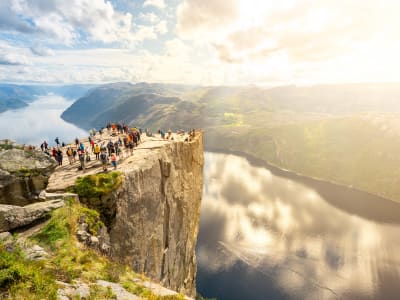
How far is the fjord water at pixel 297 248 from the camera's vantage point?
101 metres

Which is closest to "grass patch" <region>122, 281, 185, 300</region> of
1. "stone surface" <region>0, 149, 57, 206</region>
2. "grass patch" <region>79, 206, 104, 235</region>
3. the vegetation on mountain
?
the vegetation on mountain

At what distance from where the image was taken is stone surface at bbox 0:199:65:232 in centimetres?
1574

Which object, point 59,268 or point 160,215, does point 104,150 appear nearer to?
point 160,215

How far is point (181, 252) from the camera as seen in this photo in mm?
40031

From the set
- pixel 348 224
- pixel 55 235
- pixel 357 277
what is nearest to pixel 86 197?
pixel 55 235

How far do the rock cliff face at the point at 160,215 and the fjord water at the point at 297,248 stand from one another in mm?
70086

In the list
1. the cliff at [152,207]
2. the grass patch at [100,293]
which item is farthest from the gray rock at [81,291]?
the cliff at [152,207]

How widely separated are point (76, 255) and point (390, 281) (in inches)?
5247

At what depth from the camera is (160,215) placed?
102 ft

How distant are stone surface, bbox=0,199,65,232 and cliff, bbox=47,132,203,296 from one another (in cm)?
447

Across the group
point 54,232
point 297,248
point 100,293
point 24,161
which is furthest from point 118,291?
point 297,248

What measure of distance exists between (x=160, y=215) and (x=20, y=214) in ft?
55.0

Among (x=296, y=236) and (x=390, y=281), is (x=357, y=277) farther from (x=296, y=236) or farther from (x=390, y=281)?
(x=296, y=236)

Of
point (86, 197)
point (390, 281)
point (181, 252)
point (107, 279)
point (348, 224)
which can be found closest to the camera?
point (107, 279)
